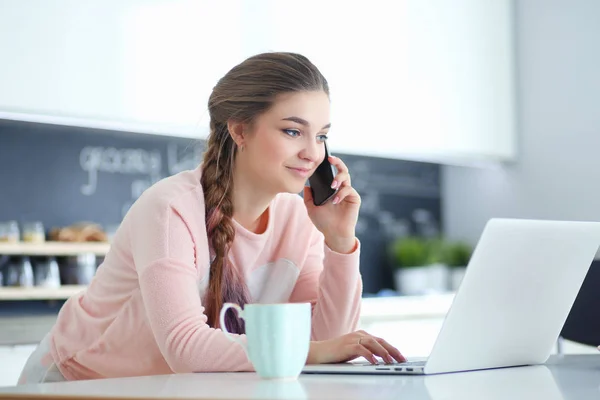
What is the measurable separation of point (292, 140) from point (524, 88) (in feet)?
9.70

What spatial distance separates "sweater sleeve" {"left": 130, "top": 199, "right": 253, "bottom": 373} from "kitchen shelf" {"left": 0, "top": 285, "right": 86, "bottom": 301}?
1.37 m

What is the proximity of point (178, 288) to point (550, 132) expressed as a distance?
10.5 ft

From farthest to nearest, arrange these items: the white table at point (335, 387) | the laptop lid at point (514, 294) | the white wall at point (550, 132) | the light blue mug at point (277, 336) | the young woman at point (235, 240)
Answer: the white wall at point (550, 132)
the young woman at point (235, 240)
the laptop lid at point (514, 294)
the light blue mug at point (277, 336)
the white table at point (335, 387)

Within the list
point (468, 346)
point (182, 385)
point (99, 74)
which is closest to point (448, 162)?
point (99, 74)

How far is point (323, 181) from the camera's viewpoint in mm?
1707

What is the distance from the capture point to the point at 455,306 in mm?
1092

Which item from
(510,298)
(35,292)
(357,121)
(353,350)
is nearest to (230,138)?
(353,350)

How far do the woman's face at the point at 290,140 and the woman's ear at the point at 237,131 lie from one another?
0.15 ft

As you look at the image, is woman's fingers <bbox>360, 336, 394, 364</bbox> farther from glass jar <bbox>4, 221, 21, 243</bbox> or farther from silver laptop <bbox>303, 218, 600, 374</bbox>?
glass jar <bbox>4, 221, 21, 243</bbox>

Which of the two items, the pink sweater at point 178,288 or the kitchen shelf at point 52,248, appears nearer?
the pink sweater at point 178,288

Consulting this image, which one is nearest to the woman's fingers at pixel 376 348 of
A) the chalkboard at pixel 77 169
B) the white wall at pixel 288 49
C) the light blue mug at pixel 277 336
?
the light blue mug at pixel 277 336

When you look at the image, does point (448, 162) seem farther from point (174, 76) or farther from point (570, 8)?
point (174, 76)

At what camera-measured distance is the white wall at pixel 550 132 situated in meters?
4.02

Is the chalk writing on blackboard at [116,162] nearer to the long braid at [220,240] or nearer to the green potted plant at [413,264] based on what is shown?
the green potted plant at [413,264]
